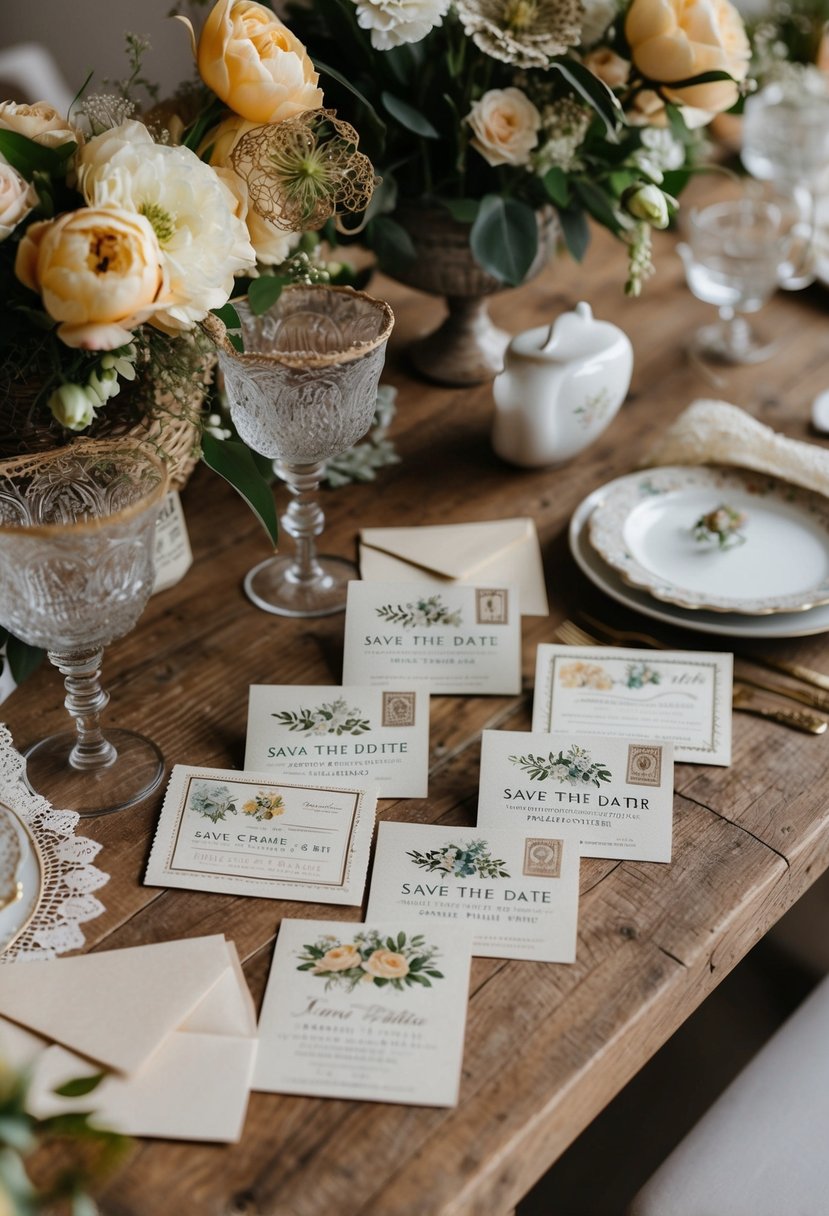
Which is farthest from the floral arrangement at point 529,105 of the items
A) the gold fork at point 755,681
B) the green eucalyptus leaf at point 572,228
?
the gold fork at point 755,681

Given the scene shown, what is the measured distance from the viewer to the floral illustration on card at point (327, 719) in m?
1.09

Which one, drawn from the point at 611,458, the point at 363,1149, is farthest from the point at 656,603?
the point at 363,1149

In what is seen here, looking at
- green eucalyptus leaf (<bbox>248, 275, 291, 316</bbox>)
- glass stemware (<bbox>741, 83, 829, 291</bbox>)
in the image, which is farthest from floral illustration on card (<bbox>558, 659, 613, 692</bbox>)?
glass stemware (<bbox>741, 83, 829, 291</bbox>)

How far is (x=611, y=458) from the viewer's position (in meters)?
1.48

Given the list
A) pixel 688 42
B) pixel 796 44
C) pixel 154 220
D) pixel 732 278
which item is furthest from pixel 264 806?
pixel 796 44

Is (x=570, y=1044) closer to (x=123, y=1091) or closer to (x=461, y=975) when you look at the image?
(x=461, y=975)

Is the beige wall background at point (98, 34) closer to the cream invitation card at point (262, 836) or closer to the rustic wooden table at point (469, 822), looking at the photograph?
the rustic wooden table at point (469, 822)

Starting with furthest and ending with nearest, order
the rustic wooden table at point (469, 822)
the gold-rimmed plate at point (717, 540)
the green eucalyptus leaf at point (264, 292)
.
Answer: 1. the gold-rimmed plate at point (717, 540)
2. the green eucalyptus leaf at point (264, 292)
3. the rustic wooden table at point (469, 822)

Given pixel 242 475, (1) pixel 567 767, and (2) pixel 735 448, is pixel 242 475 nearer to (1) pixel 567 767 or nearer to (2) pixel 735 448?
(1) pixel 567 767

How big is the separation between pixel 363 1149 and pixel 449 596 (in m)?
0.58

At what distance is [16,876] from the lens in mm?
928

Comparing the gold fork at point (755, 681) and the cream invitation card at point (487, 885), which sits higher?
the cream invitation card at point (487, 885)

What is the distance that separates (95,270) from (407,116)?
57 cm

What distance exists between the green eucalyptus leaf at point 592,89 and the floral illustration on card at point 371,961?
895 mm
